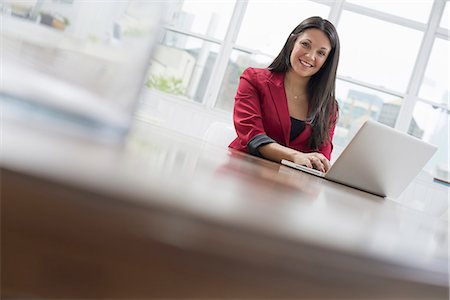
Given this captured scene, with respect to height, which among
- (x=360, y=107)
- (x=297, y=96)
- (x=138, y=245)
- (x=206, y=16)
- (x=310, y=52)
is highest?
(x=206, y=16)

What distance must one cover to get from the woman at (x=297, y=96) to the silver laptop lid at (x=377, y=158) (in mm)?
632

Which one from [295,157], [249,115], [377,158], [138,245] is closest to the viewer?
[138,245]

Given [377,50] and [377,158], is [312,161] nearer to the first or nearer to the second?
[377,158]

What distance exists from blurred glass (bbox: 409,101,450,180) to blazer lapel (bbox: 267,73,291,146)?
2.99 meters

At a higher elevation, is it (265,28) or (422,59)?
(422,59)

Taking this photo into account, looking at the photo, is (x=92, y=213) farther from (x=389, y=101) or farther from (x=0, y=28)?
(x=389, y=101)

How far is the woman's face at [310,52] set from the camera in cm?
199

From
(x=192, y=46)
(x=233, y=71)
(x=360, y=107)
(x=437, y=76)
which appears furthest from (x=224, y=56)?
(x=437, y=76)

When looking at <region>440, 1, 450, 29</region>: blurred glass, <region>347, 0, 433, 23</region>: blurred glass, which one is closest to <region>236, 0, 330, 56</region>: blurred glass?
<region>347, 0, 433, 23</region>: blurred glass

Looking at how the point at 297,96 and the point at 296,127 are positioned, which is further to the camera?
the point at 297,96

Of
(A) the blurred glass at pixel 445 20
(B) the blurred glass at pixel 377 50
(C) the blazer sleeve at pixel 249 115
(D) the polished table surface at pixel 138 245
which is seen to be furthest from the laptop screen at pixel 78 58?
(A) the blurred glass at pixel 445 20

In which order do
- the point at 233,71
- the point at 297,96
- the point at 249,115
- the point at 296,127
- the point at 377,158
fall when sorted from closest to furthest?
the point at 377,158
the point at 249,115
the point at 296,127
the point at 297,96
the point at 233,71

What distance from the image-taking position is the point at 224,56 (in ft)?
15.3

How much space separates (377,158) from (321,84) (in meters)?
0.99
